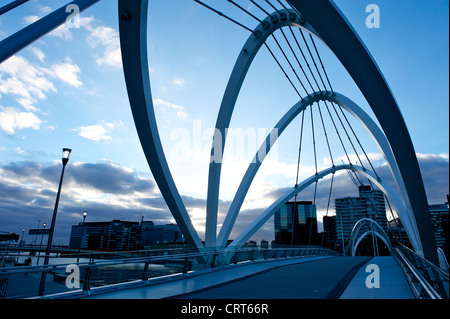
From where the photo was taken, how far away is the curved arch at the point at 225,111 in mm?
15219

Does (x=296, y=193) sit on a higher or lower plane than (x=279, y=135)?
lower

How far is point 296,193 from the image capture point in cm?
2703

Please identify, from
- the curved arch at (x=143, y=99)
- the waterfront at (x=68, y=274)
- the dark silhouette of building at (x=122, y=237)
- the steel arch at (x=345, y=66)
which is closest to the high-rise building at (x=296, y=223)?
the dark silhouette of building at (x=122, y=237)

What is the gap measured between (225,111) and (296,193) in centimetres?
1440

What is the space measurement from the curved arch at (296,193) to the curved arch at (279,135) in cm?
191

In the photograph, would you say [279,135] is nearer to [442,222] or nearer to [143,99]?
[143,99]

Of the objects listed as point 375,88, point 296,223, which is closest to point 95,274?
point 375,88

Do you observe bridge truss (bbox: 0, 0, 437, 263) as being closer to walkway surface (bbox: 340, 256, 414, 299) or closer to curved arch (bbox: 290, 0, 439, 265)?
curved arch (bbox: 290, 0, 439, 265)

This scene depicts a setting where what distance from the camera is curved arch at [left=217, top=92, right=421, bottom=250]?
54.7 feet

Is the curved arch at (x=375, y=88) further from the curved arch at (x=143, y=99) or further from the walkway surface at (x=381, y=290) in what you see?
the walkway surface at (x=381, y=290)

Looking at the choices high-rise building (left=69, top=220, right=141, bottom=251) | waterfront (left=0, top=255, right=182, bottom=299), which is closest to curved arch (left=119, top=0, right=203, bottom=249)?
waterfront (left=0, top=255, right=182, bottom=299)

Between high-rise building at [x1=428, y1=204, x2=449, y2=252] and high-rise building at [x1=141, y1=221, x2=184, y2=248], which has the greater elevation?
high-rise building at [x1=428, y1=204, x2=449, y2=252]

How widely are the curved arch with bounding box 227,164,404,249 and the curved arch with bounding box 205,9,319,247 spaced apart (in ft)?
6.78

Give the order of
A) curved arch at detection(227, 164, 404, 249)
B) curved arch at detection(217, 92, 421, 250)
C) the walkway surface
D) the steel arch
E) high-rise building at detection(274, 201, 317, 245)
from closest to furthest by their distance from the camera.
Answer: the walkway surface → the steel arch → curved arch at detection(217, 92, 421, 250) → curved arch at detection(227, 164, 404, 249) → high-rise building at detection(274, 201, 317, 245)
